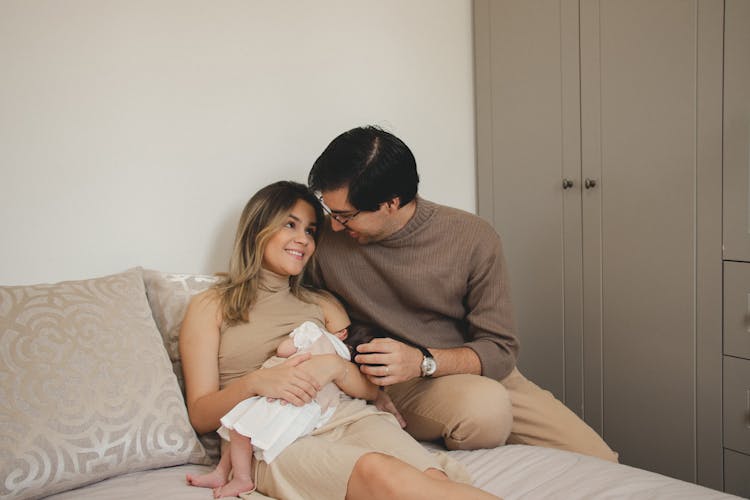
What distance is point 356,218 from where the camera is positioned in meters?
1.64

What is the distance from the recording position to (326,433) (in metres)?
1.40

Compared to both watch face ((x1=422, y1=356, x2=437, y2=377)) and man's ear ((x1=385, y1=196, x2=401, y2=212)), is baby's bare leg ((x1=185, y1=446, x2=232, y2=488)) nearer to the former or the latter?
watch face ((x1=422, y1=356, x2=437, y2=377))

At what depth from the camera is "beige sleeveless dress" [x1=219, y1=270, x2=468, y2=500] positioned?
121cm

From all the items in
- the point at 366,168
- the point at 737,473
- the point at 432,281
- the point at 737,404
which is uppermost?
the point at 366,168

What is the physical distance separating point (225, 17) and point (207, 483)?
4.38ft

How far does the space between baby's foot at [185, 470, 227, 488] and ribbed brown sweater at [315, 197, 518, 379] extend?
23.6 inches

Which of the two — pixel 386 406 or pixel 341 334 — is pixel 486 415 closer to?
pixel 386 406

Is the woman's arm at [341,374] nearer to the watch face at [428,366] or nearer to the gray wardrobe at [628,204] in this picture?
the watch face at [428,366]

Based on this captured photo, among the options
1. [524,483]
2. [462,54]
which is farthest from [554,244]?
[524,483]

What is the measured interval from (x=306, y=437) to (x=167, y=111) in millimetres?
1033

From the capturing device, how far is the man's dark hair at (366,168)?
1586 millimetres

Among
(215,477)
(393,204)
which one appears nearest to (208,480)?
(215,477)

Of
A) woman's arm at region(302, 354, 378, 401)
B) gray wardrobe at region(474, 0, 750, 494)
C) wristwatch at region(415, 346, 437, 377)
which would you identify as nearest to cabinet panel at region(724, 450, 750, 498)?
gray wardrobe at region(474, 0, 750, 494)

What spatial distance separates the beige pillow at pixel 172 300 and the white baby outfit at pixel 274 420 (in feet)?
0.73
